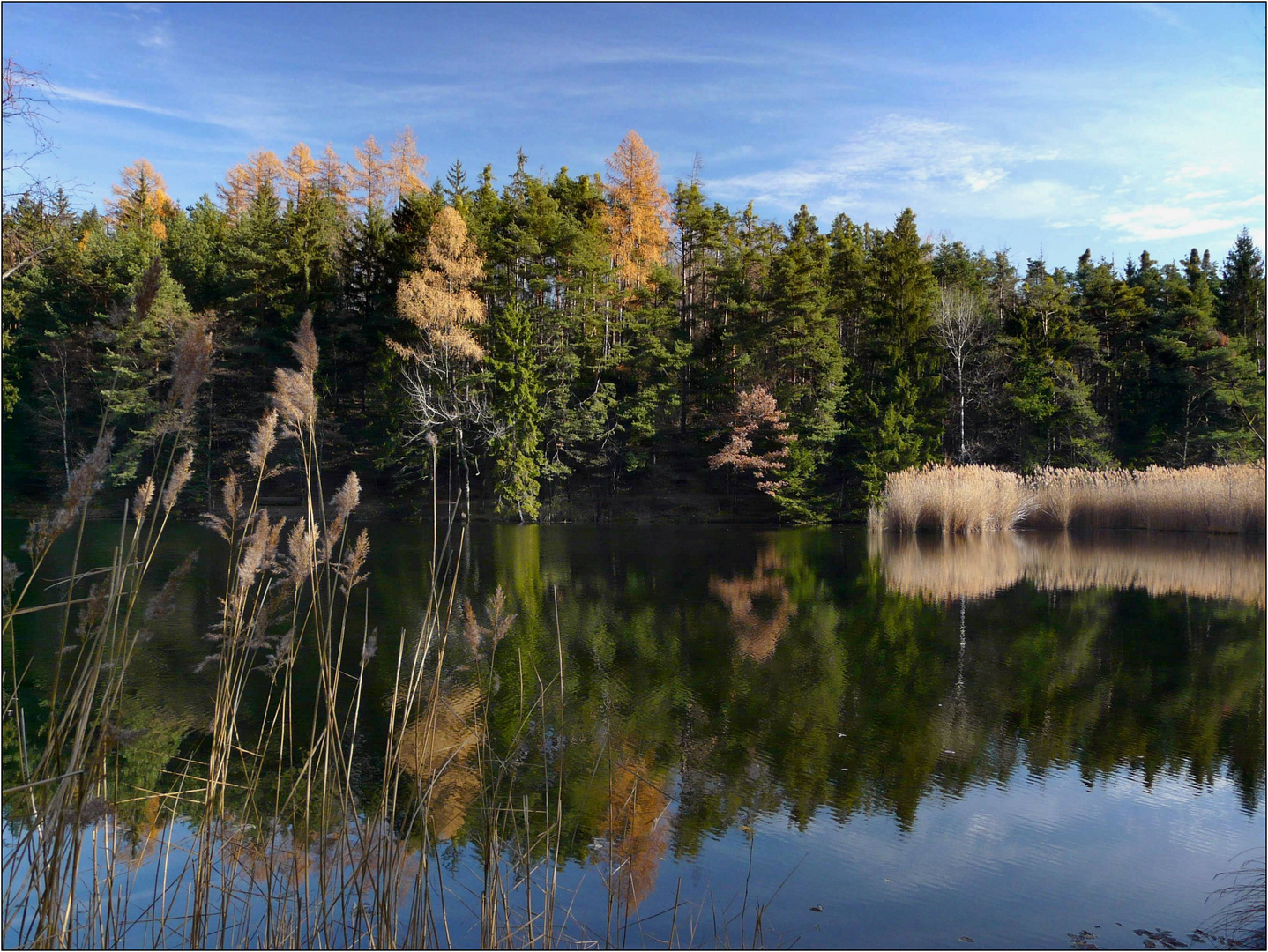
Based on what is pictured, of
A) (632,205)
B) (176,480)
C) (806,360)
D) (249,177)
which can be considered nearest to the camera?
(176,480)

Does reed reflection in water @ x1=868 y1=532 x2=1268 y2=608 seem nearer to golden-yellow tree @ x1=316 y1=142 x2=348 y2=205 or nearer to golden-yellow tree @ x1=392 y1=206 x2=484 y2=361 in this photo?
golden-yellow tree @ x1=392 y1=206 x2=484 y2=361

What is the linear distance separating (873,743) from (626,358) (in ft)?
61.1

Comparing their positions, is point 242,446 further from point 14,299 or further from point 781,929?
point 781,929

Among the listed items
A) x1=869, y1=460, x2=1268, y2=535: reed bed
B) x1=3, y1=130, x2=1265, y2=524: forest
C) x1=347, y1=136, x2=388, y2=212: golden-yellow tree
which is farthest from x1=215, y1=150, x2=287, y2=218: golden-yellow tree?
x1=869, y1=460, x2=1268, y2=535: reed bed

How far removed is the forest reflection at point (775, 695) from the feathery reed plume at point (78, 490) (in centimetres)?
66

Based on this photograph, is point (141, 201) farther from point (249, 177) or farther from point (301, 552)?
point (301, 552)

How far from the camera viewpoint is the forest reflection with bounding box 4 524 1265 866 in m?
3.41

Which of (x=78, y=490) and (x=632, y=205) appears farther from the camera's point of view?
(x=632, y=205)

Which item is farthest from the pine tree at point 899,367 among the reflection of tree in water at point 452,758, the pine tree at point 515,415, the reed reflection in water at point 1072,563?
the reflection of tree in water at point 452,758

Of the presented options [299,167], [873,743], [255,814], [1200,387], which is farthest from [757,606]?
[299,167]

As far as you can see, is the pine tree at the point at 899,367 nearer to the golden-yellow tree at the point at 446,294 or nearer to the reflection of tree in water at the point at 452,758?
the golden-yellow tree at the point at 446,294

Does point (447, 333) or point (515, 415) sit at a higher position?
point (447, 333)

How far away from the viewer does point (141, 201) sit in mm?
29219

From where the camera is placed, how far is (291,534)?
2111 mm
